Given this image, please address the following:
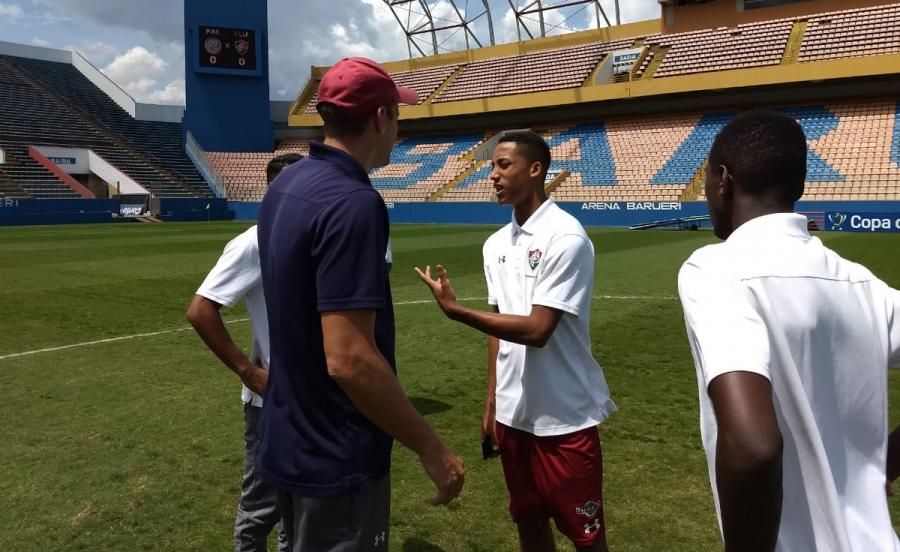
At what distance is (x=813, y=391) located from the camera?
1.39 m

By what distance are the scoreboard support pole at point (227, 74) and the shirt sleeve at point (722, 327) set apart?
50206mm

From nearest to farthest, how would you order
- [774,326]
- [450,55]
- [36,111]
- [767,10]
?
[774,326] → [767,10] → [36,111] → [450,55]

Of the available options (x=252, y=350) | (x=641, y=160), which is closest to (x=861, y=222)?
(x=641, y=160)

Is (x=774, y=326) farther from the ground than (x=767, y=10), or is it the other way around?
(x=767, y=10)

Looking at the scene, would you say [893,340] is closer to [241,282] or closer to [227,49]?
[241,282]

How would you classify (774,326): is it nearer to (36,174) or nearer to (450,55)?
(36,174)

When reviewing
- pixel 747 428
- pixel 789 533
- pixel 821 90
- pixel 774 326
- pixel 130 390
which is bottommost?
pixel 130 390

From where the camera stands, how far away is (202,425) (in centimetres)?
539

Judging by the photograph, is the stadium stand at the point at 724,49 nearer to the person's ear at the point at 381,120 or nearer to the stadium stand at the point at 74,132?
the stadium stand at the point at 74,132

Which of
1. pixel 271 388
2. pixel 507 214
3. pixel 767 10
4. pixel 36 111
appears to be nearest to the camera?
pixel 271 388

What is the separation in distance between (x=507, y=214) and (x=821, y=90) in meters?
17.1

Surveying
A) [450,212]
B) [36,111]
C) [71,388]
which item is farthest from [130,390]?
[36,111]

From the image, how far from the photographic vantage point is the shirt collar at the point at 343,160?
1.88 m

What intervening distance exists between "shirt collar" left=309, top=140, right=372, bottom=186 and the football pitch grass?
7.77 ft
